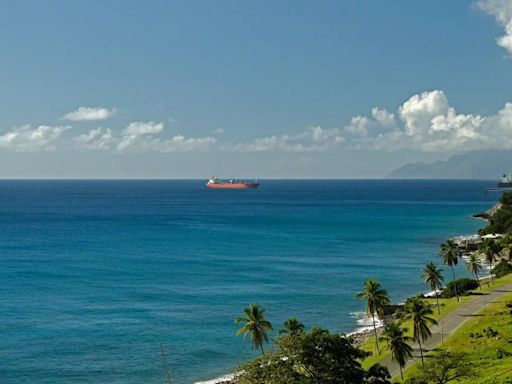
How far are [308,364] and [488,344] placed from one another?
31.0 m

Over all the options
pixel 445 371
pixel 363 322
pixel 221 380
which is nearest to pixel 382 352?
pixel 445 371

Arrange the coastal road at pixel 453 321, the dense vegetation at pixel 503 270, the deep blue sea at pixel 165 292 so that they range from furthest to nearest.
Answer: the dense vegetation at pixel 503 270 → the deep blue sea at pixel 165 292 → the coastal road at pixel 453 321

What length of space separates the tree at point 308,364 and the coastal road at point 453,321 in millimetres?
19321

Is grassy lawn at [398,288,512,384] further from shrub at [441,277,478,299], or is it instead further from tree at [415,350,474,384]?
shrub at [441,277,478,299]

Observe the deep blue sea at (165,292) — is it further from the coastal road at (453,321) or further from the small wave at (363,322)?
the coastal road at (453,321)

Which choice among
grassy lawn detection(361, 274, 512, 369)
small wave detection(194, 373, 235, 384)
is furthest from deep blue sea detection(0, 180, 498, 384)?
grassy lawn detection(361, 274, 512, 369)

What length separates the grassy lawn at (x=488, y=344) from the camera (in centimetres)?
5125

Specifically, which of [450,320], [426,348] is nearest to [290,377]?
[426,348]

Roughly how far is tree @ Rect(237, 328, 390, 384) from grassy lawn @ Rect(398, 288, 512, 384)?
13.1 m

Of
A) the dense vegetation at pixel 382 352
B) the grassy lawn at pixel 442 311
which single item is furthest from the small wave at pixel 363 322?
the grassy lawn at pixel 442 311

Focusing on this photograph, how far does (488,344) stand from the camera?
6562 cm

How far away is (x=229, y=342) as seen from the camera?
78062 millimetres

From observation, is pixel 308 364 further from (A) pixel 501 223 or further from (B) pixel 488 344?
(A) pixel 501 223

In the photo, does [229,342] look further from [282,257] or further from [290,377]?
[282,257]
